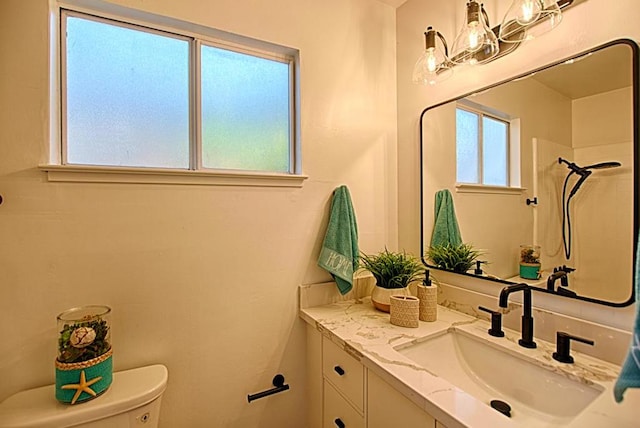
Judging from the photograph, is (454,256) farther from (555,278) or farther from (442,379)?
(442,379)

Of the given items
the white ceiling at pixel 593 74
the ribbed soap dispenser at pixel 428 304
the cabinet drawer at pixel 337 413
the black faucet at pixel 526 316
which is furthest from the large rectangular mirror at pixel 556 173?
the cabinet drawer at pixel 337 413

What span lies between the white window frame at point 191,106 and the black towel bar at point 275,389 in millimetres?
918

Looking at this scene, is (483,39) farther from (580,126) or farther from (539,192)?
(539,192)

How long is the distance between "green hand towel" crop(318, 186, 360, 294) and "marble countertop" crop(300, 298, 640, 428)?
182 mm

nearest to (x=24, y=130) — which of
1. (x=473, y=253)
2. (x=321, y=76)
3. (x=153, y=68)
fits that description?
(x=153, y=68)

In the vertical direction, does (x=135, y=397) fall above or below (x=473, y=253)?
below

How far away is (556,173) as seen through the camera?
1085 mm

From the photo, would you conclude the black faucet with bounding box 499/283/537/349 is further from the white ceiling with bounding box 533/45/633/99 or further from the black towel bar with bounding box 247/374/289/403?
the black towel bar with bounding box 247/374/289/403

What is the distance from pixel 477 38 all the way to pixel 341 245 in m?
1.06

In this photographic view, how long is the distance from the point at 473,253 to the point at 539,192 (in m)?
0.38

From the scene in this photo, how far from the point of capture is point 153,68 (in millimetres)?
1277

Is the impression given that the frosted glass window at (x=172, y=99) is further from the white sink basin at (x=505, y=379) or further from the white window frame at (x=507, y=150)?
the white sink basin at (x=505, y=379)

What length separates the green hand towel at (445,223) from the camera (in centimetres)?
148

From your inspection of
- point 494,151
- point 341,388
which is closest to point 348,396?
point 341,388
